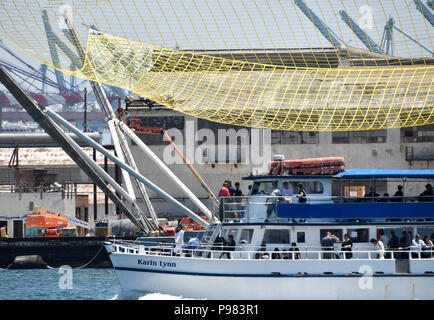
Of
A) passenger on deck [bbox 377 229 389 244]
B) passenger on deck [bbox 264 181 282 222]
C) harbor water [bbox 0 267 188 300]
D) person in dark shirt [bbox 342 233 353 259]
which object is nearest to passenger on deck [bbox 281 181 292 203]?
passenger on deck [bbox 264 181 282 222]

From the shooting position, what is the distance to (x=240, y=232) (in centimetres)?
3412

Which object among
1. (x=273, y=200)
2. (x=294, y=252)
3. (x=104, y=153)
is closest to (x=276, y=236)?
(x=273, y=200)

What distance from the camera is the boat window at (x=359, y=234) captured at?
33906 mm

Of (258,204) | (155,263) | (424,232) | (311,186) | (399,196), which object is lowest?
(155,263)

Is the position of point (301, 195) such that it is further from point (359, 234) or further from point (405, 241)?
point (405, 241)

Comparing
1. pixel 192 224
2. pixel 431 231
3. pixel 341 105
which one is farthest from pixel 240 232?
pixel 341 105

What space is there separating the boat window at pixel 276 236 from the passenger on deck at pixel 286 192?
120 cm

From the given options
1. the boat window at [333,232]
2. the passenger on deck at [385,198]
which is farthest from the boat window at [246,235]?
the passenger on deck at [385,198]

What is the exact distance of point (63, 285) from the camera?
4512 centimetres

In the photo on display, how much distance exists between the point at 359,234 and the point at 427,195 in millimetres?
3019

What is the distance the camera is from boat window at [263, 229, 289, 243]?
33781 mm

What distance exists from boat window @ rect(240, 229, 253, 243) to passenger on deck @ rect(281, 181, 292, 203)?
1.84 m
